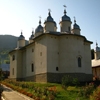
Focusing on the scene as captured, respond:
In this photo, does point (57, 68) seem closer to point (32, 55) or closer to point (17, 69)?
point (32, 55)

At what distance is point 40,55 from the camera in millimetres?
27328

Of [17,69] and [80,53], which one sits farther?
[17,69]

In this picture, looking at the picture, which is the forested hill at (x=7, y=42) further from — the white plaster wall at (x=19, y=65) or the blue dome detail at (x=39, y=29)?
the blue dome detail at (x=39, y=29)

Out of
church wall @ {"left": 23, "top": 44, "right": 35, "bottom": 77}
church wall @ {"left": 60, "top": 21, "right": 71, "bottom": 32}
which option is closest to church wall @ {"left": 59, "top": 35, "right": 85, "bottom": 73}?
church wall @ {"left": 60, "top": 21, "right": 71, "bottom": 32}

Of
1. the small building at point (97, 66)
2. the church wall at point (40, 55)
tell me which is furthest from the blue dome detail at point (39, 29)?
the small building at point (97, 66)

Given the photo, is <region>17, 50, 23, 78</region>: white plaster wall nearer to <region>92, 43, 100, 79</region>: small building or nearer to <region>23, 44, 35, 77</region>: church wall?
<region>23, 44, 35, 77</region>: church wall

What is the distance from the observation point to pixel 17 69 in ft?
117

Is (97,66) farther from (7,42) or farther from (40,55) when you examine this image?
(7,42)

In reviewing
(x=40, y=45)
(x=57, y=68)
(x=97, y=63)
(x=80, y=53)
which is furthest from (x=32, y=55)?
(x=97, y=63)

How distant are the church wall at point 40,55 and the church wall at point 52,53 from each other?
469 mm

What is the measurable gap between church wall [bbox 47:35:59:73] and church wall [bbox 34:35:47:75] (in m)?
0.47

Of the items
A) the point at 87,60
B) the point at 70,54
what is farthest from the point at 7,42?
the point at 70,54

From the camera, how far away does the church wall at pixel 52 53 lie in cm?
2581

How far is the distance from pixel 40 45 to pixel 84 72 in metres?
7.70
